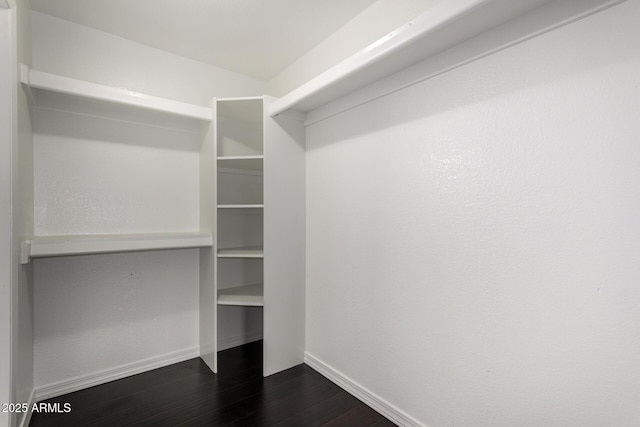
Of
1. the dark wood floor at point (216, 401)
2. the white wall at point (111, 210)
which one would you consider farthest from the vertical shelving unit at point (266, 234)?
the white wall at point (111, 210)

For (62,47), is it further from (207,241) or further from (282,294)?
(282,294)

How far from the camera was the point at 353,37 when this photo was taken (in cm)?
208

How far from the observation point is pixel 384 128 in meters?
1.82

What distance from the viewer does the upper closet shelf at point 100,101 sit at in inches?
68.6

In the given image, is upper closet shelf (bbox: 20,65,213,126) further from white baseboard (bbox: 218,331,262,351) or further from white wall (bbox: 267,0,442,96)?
white baseboard (bbox: 218,331,262,351)

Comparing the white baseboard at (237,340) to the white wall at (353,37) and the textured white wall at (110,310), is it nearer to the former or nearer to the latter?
the textured white wall at (110,310)

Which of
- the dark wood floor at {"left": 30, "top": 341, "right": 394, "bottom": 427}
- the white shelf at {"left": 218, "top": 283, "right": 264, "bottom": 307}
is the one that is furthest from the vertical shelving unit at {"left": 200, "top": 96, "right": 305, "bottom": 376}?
the dark wood floor at {"left": 30, "top": 341, "right": 394, "bottom": 427}

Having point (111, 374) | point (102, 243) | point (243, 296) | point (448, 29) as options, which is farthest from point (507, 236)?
point (111, 374)

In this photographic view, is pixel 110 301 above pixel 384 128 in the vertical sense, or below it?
below

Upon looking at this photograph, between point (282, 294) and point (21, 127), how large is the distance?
190 cm

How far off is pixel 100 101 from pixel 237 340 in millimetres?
2277

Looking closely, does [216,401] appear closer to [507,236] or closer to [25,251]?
[25,251]

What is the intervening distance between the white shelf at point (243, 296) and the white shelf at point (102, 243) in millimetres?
470

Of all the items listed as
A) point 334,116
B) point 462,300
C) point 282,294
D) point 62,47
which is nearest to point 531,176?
point 462,300
